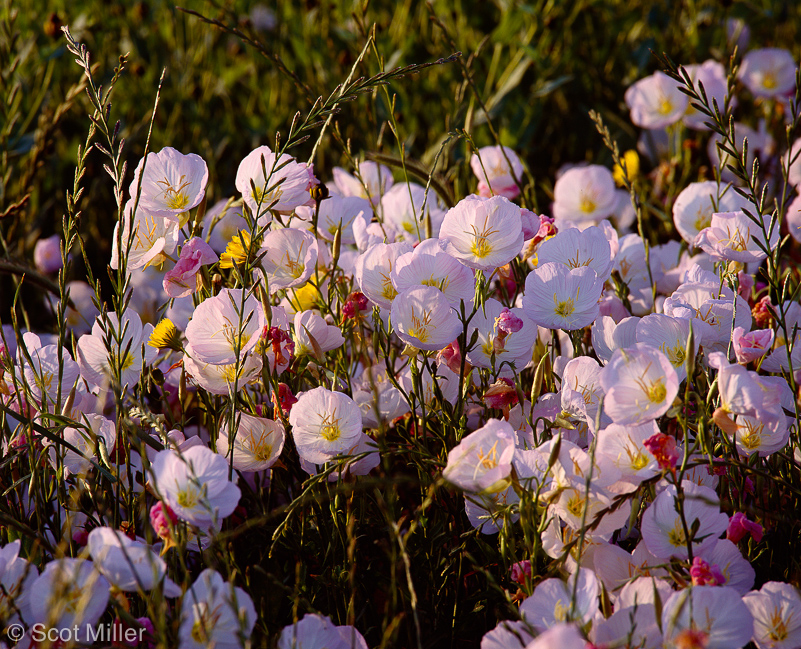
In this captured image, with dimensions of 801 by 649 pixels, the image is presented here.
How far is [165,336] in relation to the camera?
1.06 m

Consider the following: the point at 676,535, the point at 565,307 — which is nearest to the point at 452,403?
the point at 565,307

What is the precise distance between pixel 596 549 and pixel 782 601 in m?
0.22

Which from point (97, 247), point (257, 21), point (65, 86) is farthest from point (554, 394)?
point (257, 21)

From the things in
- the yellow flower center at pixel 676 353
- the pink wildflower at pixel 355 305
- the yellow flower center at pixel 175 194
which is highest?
the yellow flower center at pixel 175 194

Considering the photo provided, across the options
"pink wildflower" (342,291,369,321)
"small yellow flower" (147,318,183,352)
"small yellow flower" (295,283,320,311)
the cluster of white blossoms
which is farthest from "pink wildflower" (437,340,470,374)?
"small yellow flower" (147,318,183,352)

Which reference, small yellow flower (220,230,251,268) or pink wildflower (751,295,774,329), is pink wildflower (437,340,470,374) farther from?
pink wildflower (751,295,774,329)

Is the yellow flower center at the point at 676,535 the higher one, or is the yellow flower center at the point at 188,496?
the yellow flower center at the point at 188,496

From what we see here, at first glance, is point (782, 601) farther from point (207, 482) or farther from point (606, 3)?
point (606, 3)

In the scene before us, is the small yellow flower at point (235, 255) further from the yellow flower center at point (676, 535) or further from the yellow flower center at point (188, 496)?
the yellow flower center at point (676, 535)

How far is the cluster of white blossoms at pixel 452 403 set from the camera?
0.81m

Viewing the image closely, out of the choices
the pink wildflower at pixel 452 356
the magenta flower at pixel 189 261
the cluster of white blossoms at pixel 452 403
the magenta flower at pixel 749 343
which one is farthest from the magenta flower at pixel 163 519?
the magenta flower at pixel 749 343

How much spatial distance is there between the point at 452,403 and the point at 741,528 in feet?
1.56

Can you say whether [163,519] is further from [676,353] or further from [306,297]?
[676,353]

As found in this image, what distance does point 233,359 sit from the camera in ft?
3.38
